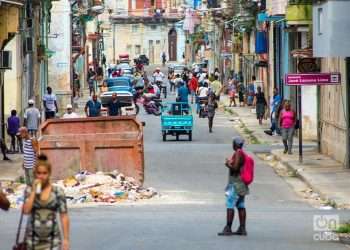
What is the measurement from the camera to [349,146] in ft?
107

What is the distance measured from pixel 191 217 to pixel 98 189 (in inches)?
188

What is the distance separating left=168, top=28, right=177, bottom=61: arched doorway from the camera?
143 metres

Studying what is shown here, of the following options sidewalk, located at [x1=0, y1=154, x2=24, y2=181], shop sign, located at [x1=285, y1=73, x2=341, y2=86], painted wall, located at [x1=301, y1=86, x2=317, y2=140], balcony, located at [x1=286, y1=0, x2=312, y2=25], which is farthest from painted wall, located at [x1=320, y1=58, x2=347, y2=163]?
sidewalk, located at [x1=0, y1=154, x2=24, y2=181]

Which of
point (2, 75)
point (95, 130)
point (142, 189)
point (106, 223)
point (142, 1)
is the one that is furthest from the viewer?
point (142, 1)

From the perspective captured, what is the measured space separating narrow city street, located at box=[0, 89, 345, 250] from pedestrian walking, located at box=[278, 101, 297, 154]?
1.32m

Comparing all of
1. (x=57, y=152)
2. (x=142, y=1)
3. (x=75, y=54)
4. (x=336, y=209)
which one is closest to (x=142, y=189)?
(x=57, y=152)

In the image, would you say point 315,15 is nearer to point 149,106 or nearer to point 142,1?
point 149,106

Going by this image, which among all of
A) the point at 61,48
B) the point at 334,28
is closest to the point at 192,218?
the point at 334,28

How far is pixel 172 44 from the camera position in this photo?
5674 inches

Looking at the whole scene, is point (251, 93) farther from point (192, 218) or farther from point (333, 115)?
point (192, 218)

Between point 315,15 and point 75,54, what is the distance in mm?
44913

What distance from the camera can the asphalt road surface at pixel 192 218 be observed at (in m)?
18.5

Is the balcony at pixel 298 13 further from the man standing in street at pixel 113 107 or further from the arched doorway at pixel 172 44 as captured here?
the arched doorway at pixel 172 44

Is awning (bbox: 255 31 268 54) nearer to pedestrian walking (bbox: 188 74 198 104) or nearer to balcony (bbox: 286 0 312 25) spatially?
pedestrian walking (bbox: 188 74 198 104)
